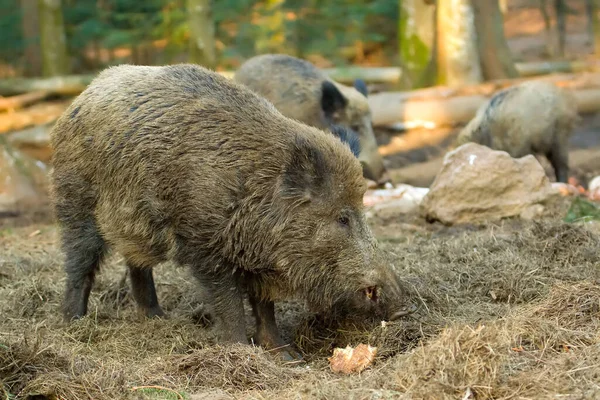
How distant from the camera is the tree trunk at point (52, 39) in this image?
55.3 ft

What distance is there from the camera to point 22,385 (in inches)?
155

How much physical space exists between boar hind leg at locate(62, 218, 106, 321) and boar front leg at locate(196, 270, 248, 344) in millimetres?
1009

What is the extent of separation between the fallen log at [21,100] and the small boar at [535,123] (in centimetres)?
911

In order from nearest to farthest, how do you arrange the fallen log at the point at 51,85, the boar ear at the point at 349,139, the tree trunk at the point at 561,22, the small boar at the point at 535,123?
the boar ear at the point at 349,139
the small boar at the point at 535,123
the fallen log at the point at 51,85
the tree trunk at the point at 561,22

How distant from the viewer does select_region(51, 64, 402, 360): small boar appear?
4.96 meters

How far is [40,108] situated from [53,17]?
2262 mm

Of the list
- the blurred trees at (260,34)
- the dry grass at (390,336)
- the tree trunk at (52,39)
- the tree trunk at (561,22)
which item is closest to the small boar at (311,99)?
the dry grass at (390,336)

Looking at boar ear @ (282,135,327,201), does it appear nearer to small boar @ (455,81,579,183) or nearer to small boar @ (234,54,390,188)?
small boar @ (234,54,390,188)

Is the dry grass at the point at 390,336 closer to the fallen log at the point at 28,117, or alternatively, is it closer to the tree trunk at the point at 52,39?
the fallen log at the point at 28,117

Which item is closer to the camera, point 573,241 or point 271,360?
point 271,360

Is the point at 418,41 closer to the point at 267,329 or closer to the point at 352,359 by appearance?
the point at 267,329

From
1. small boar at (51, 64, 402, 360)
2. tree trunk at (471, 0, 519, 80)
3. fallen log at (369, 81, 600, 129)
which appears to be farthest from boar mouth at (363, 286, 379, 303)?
tree trunk at (471, 0, 519, 80)

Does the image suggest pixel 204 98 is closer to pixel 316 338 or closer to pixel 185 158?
pixel 185 158

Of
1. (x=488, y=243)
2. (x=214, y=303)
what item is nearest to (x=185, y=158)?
(x=214, y=303)
